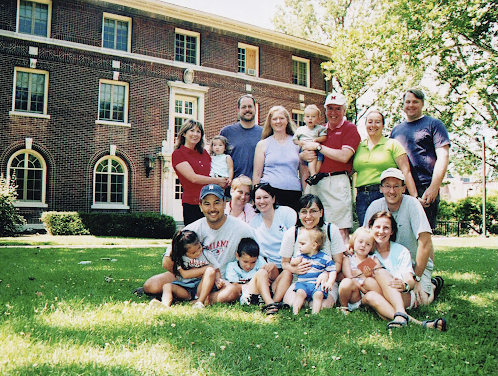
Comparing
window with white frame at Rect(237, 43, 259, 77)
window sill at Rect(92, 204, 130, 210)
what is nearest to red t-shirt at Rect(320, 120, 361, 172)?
window sill at Rect(92, 204, 130, 210)

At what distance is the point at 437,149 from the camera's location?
4664mm

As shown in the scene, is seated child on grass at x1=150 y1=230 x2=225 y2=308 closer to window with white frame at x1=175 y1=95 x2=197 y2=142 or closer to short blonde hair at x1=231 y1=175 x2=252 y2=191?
short blonde hair at x1=231 y1=175 x2=252 y2=191

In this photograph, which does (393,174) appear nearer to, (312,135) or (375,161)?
(375,161)

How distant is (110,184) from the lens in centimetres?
1728

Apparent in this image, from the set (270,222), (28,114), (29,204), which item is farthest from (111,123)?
(270,222)

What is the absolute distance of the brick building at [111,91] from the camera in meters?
16.0

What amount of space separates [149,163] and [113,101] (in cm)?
283

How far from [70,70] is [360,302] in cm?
1574

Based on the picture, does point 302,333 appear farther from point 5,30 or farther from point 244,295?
point 5,30

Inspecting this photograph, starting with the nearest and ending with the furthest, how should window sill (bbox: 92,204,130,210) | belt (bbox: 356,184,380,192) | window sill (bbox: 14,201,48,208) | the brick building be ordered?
belt (bbox: 356,184,380,192)
window sill (bbox: 14,201,48,208)
the brick building
window sill (bbox: 92,204,130,210)

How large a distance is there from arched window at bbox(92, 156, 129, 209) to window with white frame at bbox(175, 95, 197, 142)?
2.96 m

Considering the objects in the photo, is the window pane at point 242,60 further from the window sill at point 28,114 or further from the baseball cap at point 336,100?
the baseball cap at point 336,100

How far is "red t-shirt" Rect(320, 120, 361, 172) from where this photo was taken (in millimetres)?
4887

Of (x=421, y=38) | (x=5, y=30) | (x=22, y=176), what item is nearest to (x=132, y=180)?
(x=22, y=176)
